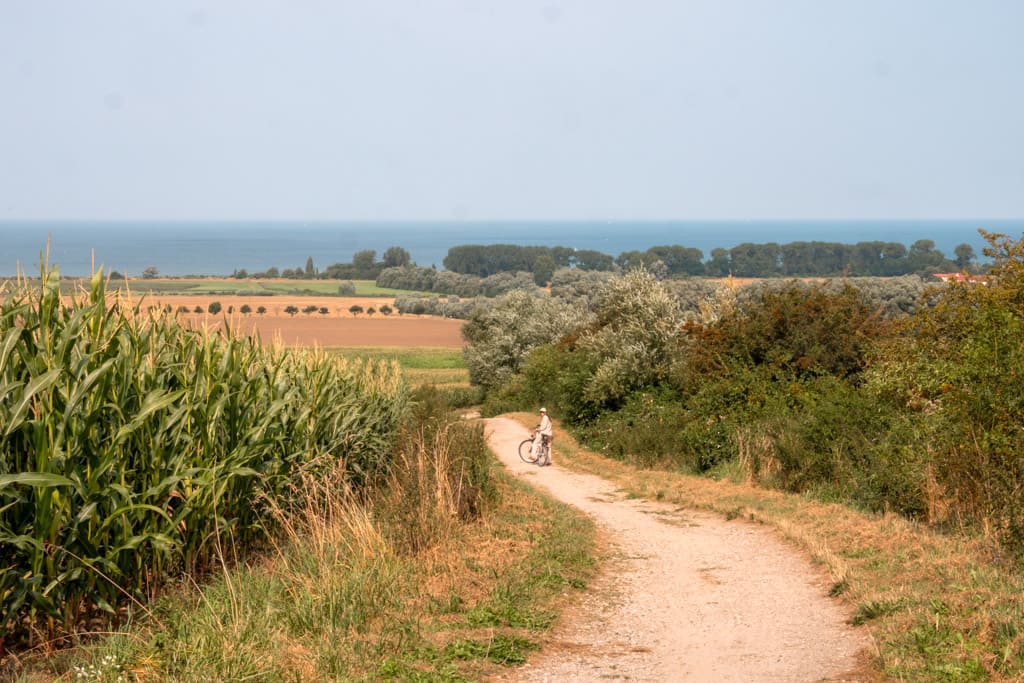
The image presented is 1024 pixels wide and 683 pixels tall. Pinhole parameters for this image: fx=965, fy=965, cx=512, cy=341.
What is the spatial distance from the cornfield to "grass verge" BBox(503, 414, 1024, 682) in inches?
220

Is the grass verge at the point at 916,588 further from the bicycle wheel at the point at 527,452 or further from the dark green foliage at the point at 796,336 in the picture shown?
the bicycle wheel at the point at 527,452

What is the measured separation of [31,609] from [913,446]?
1083 cm

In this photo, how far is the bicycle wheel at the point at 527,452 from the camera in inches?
999

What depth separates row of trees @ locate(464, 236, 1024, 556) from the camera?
1032 cm

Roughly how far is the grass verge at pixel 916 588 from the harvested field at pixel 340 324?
5241 centimetres

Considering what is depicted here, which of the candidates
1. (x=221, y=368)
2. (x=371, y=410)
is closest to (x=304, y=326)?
(x=371, y=410)

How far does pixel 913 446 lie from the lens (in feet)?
43.1

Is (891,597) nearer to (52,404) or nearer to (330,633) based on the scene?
(330,633)

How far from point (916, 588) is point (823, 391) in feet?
41.9

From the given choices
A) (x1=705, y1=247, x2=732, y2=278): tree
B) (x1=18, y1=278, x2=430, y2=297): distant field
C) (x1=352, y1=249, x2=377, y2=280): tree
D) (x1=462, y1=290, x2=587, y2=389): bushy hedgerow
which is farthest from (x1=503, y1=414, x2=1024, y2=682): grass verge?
(x1=352, y1=249, x2=377, y2=280): tree

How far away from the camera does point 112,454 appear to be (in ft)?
25.1

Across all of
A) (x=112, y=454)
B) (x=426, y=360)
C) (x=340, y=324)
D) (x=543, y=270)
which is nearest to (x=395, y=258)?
(x=543, y=270)

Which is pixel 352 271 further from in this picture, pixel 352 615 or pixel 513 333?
pixel 352 615

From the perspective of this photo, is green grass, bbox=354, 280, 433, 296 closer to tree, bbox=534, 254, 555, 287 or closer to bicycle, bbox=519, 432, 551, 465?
tree, bbox=534, 254, 555, 287
